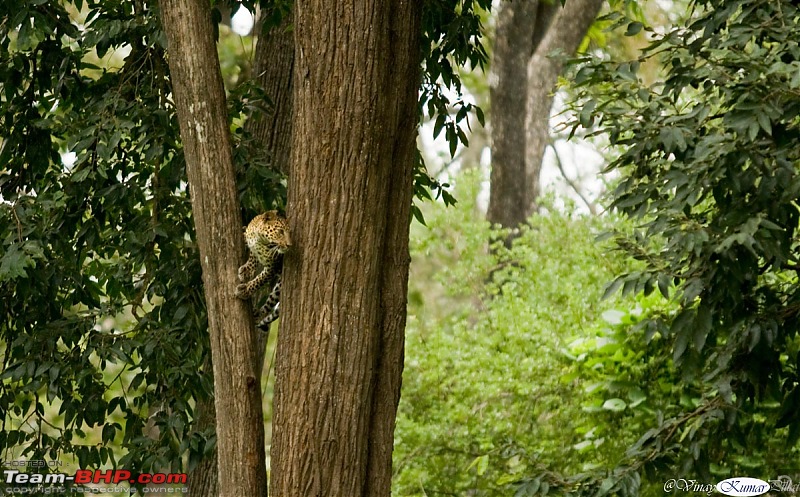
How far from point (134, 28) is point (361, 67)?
148cm

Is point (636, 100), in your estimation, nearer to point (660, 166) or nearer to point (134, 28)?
point (660, 166)

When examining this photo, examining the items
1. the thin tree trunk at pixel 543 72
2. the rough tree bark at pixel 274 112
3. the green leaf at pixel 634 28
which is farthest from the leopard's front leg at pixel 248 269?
the thin tree trunk at pixel 543 72

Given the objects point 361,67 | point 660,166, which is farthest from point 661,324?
point 361,67

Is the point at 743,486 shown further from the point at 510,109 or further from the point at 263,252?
the point at 510,109

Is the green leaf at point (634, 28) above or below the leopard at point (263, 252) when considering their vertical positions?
above

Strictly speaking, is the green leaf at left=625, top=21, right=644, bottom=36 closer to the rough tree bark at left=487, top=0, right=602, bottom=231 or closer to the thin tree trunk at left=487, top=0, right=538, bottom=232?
the rough tree bark at left=487, top=0, right=602, bottom=231

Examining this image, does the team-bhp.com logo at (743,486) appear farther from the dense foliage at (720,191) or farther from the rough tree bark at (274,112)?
the rough tree bark at (274,112)

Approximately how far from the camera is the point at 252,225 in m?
3.58

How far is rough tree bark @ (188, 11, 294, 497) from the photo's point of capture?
5.13 meters

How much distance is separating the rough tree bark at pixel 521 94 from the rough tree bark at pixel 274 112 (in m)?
5.68

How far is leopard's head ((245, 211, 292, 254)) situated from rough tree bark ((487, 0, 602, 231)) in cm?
749

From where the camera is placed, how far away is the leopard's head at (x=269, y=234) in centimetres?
336

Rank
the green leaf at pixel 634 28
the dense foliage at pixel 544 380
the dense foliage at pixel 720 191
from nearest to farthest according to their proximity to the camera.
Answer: the dense foliage at pixel 720 191, the green leaf at pixel 634 28, the dense foliage at pixel 544 380

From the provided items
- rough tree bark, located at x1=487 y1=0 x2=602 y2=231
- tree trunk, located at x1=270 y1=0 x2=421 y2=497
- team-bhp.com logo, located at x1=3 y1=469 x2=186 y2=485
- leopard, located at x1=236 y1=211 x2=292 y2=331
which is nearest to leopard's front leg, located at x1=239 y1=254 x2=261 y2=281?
leopard, located at x1=236 y1=211 x2=292 y2=331
